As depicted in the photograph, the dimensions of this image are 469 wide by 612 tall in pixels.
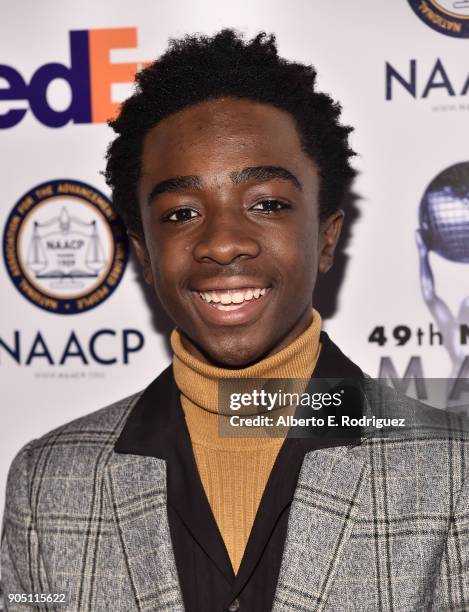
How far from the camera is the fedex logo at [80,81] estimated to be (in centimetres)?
170

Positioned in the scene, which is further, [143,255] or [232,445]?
[143,255]

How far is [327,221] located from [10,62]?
35.4 inches

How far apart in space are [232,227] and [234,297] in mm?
112

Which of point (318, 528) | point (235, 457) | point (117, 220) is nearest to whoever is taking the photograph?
point (318, 528)

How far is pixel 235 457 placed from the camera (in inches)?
47.3

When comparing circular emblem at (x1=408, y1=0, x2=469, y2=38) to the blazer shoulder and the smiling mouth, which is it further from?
the blazer shoulder

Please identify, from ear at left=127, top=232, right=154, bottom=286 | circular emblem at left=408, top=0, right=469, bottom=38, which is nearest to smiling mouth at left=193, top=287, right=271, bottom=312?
ear at left=127, top=232, right=154, bottom=286

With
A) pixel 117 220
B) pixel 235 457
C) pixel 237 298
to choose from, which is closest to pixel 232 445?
pixel 235 457

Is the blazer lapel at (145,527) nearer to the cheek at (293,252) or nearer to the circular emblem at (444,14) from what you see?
the cheek at (293,252)

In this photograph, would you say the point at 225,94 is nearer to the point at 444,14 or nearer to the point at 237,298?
the point at 237,298

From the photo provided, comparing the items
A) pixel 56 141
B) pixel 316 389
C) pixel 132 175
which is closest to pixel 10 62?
pixel 56 141

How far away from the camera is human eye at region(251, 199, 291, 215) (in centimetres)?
115

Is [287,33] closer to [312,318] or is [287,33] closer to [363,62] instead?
[363,62]

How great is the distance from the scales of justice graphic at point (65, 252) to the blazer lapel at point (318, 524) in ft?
2.72
